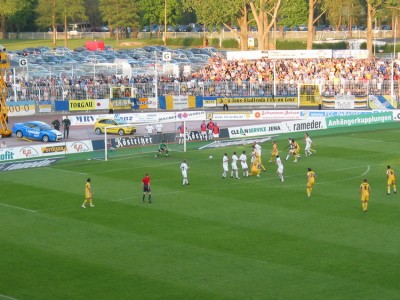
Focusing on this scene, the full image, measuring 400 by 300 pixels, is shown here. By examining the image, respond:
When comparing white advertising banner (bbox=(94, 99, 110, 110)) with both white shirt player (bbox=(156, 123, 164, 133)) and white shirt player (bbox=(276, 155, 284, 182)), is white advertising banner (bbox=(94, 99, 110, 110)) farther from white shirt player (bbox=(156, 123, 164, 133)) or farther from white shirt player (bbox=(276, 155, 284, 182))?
white shirt player (bbox=(276, 155, 284, 182))

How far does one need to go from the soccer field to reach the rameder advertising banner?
16.6m

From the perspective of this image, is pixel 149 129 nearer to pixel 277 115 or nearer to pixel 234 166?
pixel 277 115

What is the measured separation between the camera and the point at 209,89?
8369cm

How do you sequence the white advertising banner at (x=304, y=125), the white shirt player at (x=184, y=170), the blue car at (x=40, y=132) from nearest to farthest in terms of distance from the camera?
1. the white shirt player at (x=184, y=170)
2. the blue car at (x=40, y=132)
3. the white advertising banner at (x=304, y=125)

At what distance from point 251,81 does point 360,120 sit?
1787cm

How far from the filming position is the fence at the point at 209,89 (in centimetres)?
7919

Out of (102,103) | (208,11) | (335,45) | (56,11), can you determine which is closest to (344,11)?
(335,45)

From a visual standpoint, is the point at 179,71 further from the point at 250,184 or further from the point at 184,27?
the point at 184,27

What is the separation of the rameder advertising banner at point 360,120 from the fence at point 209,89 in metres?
7.46

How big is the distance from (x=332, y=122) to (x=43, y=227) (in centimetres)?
3657

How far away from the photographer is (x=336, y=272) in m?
26.7

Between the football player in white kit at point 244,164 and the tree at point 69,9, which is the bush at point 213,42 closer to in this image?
the tree at point 69,9

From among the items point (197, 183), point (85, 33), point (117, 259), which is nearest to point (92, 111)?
point (197, 183)

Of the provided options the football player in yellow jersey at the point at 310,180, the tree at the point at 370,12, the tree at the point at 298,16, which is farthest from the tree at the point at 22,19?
the football player in yellow jersey at the point at 310,180
